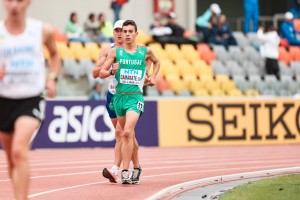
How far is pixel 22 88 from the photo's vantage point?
30.0 ft

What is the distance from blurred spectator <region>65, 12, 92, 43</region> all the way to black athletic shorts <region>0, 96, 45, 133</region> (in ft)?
59.5

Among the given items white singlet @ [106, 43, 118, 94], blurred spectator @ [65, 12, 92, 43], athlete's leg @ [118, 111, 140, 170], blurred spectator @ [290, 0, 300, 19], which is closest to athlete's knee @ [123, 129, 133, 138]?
athlete's leg @ [118, 111, 140, 170]

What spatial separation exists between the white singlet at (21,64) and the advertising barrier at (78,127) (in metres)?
14.2

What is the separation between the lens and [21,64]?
9156 mm

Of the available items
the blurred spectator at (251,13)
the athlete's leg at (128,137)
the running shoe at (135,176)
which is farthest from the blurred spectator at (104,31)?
the athlete's leg at (128,137)

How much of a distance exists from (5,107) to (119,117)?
5253mm

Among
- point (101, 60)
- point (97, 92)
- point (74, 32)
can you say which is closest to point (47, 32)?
point (101, 60)

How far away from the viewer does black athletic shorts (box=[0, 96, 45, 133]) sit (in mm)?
9117

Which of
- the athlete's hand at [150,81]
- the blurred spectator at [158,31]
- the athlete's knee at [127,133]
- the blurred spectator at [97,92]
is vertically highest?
the blurred spectator at [158,31]

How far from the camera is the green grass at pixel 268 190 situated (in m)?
11.6

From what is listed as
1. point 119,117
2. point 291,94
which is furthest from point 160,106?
Answer: point 119,117

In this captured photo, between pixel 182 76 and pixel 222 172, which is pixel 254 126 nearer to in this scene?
pixel 182 76

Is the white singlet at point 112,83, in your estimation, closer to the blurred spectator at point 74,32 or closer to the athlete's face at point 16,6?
the athlete's face at point 16,6

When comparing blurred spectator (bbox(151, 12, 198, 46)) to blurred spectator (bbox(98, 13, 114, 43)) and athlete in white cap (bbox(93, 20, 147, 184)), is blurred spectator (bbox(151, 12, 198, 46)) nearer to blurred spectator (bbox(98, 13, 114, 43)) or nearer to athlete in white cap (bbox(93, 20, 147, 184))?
blurred spectator (bbox(98, 13, 114, 43))
